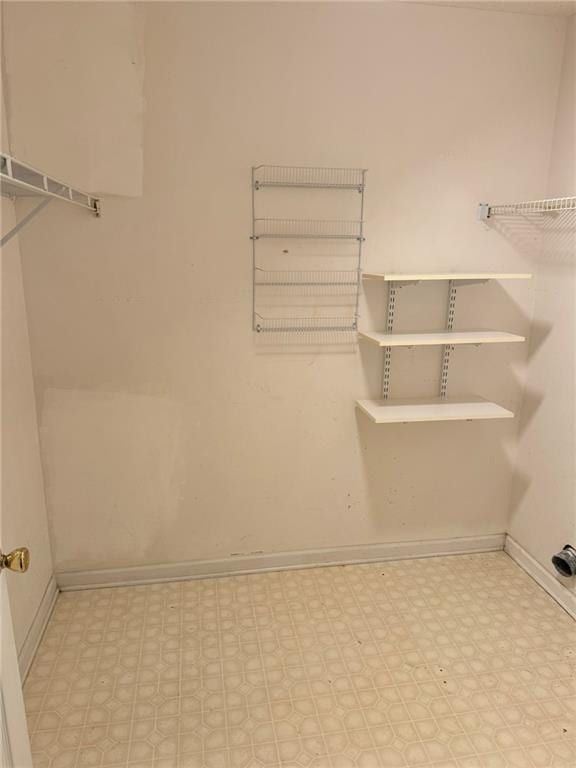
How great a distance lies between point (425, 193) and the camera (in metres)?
2.25

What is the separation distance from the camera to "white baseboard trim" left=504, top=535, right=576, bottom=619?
228 centimetres

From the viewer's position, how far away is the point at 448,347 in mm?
2420

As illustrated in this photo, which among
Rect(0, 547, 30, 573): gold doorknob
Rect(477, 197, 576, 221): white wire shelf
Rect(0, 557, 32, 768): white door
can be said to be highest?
Rect(477, 197, 576, 221): white wire shelf

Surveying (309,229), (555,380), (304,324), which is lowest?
(555,380)

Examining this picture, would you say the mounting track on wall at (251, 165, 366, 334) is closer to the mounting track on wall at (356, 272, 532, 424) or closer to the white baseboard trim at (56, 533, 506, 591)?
the mounting track on wall at (356, 272, 532, 424)

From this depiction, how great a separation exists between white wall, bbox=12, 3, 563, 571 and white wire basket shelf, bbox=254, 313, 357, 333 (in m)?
0.08

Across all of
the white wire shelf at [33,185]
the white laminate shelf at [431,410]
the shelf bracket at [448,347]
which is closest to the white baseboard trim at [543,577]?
the white laminate shelf at [431,410]

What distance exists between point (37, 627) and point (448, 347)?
6.93 feet

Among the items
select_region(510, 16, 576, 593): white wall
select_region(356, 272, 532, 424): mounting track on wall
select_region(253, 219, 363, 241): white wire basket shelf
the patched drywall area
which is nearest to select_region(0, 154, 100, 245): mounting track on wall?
select_region(253, 219, 363, 241): white wire basket shelf

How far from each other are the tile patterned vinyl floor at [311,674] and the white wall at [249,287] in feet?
0.92

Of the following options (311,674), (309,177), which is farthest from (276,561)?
(309,177)

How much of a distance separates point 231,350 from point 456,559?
1.59 meters

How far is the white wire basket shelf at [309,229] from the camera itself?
217cm

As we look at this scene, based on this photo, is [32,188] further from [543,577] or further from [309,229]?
[543,577]
